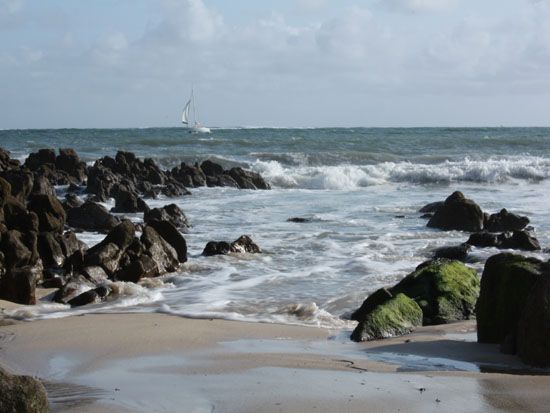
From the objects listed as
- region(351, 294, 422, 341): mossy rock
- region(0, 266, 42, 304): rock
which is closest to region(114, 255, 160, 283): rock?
region(0, 266, 42, 304): rock

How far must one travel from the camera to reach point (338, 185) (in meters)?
32.4

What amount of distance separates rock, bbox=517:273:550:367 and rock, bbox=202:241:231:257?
23.5 ft

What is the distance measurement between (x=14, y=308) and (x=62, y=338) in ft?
5.52

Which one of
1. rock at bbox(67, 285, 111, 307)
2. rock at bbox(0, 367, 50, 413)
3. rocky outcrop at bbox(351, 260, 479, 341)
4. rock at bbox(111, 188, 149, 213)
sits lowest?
rock at bbox(67, 285, 111, 307)

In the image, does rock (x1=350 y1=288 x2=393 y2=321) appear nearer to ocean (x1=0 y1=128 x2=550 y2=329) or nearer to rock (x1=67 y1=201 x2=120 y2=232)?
ocean (x1=0 y1=128 x2=550 y2=329)

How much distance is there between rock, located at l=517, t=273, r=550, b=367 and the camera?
6395 millimetres

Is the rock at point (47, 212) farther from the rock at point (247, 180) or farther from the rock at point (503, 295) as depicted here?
the rock at point (247, 180)

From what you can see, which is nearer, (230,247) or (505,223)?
(230,247)

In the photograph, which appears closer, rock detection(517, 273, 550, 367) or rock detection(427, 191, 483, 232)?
rock detection(517, 273, 550, 367)

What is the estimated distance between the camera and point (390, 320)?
8.02 m

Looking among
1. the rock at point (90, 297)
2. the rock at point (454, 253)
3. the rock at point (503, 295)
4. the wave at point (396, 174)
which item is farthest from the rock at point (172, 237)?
the wave at point (396, 174)

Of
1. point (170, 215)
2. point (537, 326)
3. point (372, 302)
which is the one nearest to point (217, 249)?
point (170, 215)

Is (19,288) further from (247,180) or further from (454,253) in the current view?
(247,180)

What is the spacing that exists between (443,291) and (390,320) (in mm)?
1117
